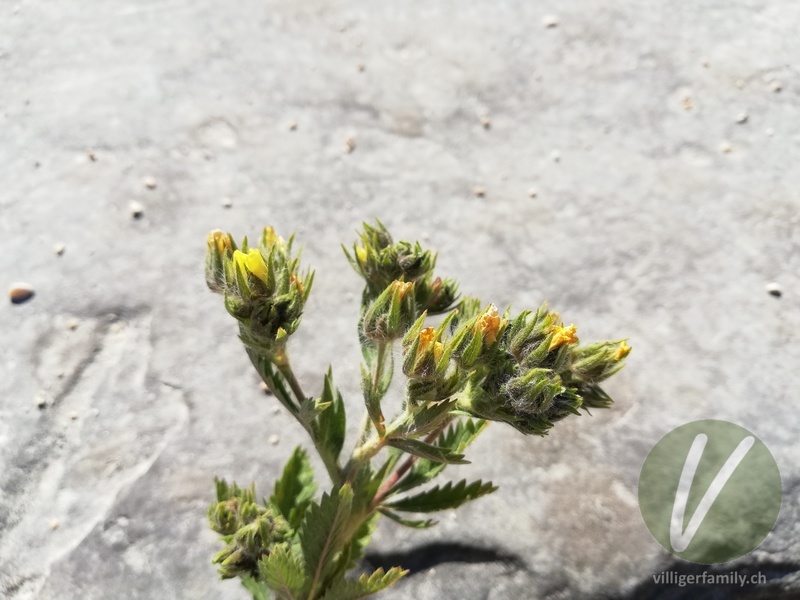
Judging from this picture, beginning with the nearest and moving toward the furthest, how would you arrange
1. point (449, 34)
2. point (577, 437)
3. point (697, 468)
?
point (697, 468)
point (577, 437)
point (449, 34)

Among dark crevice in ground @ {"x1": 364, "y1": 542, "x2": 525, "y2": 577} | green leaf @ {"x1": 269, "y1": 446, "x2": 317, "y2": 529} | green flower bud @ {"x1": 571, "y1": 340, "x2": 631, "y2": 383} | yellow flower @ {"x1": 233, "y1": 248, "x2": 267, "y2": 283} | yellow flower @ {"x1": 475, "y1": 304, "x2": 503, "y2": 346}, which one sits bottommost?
dark crevice in ground @ {"x1": 364, "y1": 542, "x2": 525, "y2": 577}

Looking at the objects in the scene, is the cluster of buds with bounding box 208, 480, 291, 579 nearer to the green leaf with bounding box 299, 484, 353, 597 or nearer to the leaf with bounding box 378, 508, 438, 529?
the green leaf with bounding box 299, 484, 353, 597

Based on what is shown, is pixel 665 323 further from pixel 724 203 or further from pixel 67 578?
pixel 67 578

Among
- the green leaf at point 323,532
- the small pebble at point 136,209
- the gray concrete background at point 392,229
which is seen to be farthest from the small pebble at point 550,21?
the green leaf at point 323,532

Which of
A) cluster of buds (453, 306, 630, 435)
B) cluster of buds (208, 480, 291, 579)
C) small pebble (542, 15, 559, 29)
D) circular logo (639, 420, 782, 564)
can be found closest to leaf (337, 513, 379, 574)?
cluster of buds (208, 480, 291, 579)

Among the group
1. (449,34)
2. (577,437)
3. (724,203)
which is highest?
(449,34)

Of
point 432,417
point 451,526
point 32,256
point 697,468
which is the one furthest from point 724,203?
point 32,256

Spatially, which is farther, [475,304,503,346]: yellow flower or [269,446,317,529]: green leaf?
[269,446,317,529]: green leaf
